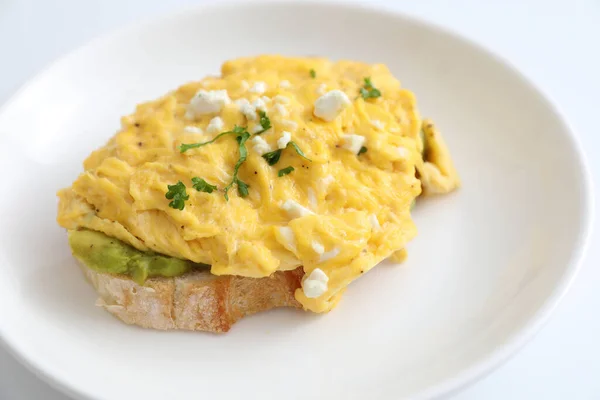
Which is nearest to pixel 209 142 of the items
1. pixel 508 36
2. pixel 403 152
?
pixel 403 152

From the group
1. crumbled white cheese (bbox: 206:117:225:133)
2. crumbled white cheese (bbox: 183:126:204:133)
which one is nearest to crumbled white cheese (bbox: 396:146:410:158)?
crumbled white cheese (bbox: 206:117:225:133)

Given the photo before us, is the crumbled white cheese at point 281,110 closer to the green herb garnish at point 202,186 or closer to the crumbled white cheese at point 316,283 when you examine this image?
the green herb garnish at point 202,186

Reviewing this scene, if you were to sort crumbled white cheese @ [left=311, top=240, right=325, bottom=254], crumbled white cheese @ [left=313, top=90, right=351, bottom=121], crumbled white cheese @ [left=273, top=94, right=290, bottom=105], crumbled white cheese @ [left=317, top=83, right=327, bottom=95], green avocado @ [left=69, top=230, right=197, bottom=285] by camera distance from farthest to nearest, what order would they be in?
crumbled white cheese @ [left=317, top=83, right=327, bottom=95], crumbled white cheese @ [left=273, top=94, right=290, bottom=105], crumbled white cheese @ [left=313, top=90, right=351, bottom=121], green avocado @ [left=69, top=230, right=197, bottom=285], crumbled white cheese @ [left=311, top=240, right=325, bottom=254]

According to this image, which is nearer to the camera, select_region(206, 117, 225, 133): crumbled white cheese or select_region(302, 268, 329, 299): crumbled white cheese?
select_region(302, 268, 329, 299): crumbled white cheese

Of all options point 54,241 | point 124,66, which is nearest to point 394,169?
point 54,241

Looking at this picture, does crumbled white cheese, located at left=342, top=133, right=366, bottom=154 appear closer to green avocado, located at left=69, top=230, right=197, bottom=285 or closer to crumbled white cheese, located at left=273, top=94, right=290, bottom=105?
crumbled white cheese, located at left=273, top=94, right=290, bottom=105

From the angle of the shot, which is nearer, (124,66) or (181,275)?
(181,275)

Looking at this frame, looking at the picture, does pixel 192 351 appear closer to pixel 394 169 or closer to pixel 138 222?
pixel 138 222
